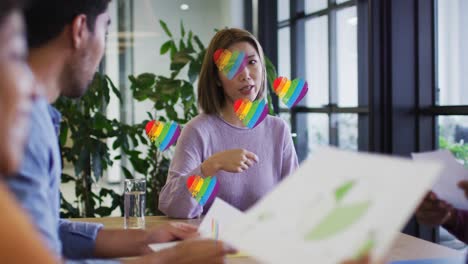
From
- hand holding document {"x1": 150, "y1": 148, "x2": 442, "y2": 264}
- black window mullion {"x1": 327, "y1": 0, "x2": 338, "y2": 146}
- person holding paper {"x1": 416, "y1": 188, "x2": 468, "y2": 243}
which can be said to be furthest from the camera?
black window mullion {"x1": 327, "y1": 0, "x2": 338, "y2": 146}

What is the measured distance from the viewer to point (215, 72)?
2602mm

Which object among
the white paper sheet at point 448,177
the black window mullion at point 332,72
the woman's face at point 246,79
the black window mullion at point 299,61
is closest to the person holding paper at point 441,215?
the white paper sheet at point 448,177

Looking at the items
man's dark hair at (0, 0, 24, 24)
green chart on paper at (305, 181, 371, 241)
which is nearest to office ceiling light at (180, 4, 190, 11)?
green chart on paper at (305, 181, 371, 241)

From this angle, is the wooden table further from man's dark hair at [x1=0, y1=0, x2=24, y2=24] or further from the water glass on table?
man's dark hair at [x1=0, y1=0, x2=24, y2=24]

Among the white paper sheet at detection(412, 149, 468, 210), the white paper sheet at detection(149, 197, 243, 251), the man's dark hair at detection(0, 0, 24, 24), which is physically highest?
the man's dark hair at detection(0, 0, 24, 24)

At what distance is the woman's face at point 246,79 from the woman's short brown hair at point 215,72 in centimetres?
2

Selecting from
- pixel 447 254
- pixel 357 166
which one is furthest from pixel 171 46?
pixel 357 166

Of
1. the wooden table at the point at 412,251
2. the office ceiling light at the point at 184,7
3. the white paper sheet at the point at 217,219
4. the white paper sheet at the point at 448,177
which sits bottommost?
the wooden table at the point at 412,251

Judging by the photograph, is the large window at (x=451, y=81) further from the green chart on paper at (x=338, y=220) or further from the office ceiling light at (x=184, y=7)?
the office ceiling light at (x=184, y=7)

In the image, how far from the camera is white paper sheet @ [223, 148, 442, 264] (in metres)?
0.76

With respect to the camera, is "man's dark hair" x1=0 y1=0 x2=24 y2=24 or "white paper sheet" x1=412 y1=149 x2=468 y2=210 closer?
"man's dark hair" x1=0 y1=0 x2=24 y2=24

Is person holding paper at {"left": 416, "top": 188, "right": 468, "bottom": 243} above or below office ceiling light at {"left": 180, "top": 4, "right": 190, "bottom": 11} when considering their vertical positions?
below

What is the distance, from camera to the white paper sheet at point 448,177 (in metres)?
1.32

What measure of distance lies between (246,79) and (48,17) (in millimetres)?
1356
